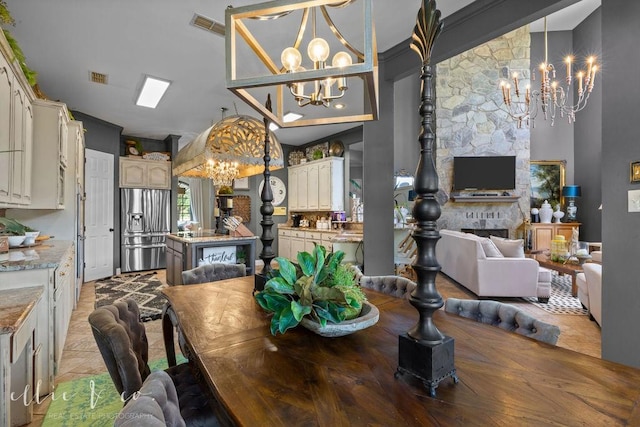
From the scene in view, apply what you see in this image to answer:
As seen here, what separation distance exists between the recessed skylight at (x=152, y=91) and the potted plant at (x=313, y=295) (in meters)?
3.79

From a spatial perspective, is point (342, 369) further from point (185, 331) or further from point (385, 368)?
point (185, 331)

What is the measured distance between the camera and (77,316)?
360 centimetres

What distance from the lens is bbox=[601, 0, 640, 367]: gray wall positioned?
1.67 meters

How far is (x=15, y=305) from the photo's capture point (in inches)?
59.7

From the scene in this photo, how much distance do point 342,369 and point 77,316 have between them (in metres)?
4.00

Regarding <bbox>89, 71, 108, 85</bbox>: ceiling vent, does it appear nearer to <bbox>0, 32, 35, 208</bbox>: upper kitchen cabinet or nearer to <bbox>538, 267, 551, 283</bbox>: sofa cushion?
<bbox>0, 32, 35, 208</bbox>: upper kitchen cabinet

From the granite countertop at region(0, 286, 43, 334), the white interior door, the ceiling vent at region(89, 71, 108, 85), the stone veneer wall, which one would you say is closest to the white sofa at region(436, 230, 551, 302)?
the stone veneer wall

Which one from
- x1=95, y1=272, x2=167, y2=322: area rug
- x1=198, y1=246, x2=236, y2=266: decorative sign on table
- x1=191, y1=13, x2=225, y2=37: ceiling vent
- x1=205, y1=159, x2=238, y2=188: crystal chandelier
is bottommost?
x1=95, y1=272, x2=167, y2=322: area rug

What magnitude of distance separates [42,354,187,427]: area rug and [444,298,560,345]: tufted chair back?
79.7 inches

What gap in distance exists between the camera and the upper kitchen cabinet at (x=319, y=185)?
643 cm

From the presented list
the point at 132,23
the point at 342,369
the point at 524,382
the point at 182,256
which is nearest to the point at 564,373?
the point at 524,382

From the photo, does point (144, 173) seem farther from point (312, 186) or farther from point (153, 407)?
point (153, 407)

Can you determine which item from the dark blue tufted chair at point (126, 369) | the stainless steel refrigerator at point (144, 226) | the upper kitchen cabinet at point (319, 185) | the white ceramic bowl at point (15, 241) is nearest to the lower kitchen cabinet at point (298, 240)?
the upper kitchen cabinet at point (319, 185)

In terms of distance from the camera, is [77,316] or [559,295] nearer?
[77,316]
